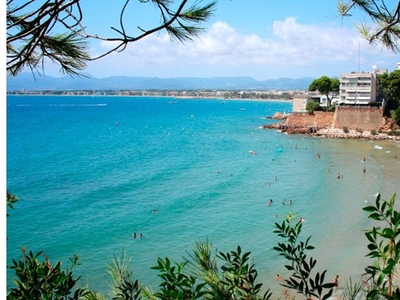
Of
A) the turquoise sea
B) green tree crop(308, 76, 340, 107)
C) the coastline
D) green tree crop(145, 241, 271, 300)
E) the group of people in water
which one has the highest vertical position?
green tree crop(308, 76, 340, 107)

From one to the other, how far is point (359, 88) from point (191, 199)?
2519 centimetres

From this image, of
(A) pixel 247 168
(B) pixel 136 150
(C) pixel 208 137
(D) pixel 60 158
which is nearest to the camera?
(A) pixel 247 168

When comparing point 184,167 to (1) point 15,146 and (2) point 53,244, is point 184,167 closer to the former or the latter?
(2) point 53,244

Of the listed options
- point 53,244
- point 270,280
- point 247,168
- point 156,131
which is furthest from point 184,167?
point 156,131

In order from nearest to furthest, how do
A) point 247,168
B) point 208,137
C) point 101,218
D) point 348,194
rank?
point 101,218, point 348,194, point 247,168, point 208,137

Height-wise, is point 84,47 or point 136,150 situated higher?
point 84,47

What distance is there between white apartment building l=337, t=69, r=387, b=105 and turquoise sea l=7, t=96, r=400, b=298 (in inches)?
254

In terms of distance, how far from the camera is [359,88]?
36656mm

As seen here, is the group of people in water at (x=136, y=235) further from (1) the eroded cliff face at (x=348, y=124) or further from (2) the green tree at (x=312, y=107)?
(2) the green tree at (x=312, y=107)

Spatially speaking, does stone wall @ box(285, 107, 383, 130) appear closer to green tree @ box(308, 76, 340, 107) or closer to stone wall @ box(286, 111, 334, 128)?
stone wall @ box(286, 111, 334, 128)

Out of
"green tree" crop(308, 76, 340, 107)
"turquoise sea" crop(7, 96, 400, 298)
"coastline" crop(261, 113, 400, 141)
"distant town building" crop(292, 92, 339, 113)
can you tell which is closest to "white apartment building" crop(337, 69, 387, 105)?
"green tree" crop(308, 76, 340, 107)

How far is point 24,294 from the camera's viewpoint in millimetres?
1861

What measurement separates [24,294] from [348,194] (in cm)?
1737

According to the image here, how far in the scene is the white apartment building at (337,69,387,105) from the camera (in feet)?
119
